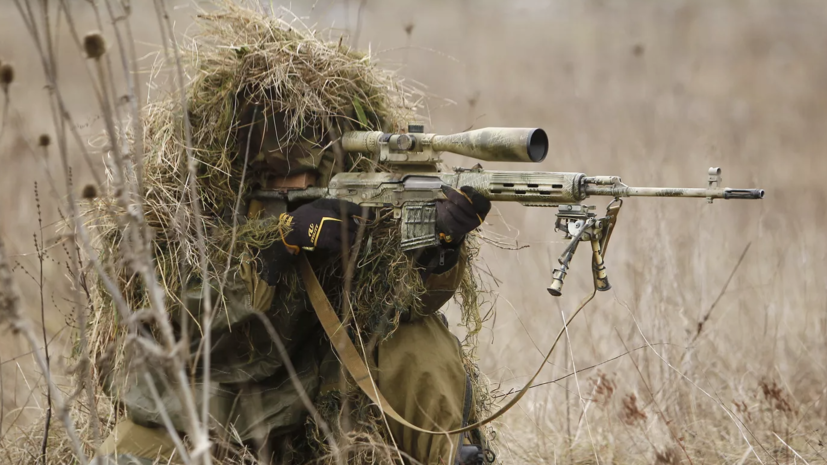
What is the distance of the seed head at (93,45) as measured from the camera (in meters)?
2.09

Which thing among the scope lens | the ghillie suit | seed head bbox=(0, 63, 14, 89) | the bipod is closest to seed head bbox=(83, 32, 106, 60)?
Result: seed head bbox=(0, 63, 14, 89)

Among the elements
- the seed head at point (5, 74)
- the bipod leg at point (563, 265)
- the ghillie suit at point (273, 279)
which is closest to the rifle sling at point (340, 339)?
the ghillie suit at point (273, 279)

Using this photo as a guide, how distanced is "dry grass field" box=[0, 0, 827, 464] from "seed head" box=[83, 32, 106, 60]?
0.29 m

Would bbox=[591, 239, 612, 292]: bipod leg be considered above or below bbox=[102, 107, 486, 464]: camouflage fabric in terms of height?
above

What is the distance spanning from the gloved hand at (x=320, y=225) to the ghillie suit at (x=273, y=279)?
65 millimetres

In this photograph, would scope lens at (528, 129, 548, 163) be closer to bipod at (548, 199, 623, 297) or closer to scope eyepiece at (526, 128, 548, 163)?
scope eyepiece at (526, 128, 548, 163)

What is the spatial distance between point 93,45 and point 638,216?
16.1 ft

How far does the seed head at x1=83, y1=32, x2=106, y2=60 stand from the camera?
2092mm

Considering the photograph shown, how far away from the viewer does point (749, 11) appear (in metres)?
13.7

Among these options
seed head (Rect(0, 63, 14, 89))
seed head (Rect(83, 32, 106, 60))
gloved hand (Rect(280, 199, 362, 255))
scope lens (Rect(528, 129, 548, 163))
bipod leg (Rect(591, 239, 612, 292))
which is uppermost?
seed head (Rect(83, 32, 106, 60))

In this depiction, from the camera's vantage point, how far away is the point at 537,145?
3033 millimetres

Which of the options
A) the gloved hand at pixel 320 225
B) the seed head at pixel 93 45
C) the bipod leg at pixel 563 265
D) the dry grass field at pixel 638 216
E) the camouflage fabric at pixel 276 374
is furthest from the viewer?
the dry grass field at pixel 638 216

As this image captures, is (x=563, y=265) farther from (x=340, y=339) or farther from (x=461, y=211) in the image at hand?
(x=340, y=339)

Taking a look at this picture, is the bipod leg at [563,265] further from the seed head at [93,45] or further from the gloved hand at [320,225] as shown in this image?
the seed head at [93,45]
